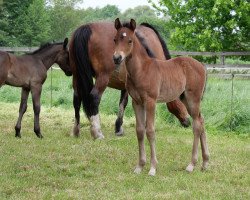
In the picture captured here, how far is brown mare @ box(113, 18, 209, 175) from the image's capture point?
583cm

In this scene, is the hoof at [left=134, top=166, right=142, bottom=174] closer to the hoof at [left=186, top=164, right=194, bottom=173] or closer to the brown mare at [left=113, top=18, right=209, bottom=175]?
the brown mare at [left=113, top=18, right=209, bottom=175]

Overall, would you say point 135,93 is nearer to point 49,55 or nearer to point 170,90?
point 170,90

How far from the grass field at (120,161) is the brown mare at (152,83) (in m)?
0.46

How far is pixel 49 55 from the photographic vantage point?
9.03 m

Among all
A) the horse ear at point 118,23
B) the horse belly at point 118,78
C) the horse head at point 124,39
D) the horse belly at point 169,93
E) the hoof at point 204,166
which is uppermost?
the horse ear at point 118,23

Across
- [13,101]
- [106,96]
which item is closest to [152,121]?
[106,96]

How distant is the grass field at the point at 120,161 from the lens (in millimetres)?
5164

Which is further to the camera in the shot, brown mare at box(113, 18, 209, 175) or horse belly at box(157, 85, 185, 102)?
horse belly at box(157, 85, 185, 102)

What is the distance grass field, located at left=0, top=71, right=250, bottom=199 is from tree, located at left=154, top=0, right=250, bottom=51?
7.98 m

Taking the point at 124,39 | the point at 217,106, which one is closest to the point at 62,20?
the point at 217,106

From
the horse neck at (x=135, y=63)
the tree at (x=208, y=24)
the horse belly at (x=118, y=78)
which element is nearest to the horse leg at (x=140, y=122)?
the horse neck at (x=135, y=63)

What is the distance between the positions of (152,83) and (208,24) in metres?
14.4

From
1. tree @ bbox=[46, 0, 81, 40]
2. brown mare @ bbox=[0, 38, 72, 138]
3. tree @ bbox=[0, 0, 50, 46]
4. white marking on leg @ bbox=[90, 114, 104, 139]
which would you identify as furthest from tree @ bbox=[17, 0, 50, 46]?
white marking on leg @ bbox=[90, 114, 104, 139]

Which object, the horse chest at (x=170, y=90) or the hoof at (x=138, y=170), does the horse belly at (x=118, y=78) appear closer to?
the horse chest at (x=170, y=90)
